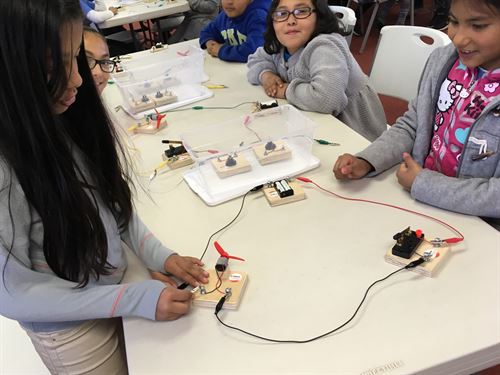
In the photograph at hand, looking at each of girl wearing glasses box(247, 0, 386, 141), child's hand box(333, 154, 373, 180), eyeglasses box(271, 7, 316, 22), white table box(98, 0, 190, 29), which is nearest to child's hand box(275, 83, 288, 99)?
girl wearing glasses box(247, 0, 386, 141)

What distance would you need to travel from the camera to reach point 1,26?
2.05ft

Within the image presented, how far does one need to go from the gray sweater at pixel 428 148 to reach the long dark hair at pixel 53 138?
0.63 metres

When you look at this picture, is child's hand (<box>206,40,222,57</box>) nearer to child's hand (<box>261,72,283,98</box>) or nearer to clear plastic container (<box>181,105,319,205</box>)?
child's hand (<box>261,72,283,98</box>)

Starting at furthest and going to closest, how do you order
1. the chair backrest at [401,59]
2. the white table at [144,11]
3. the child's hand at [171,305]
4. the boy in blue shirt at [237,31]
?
1. the white table at [144,11]
2. the boy in blue shirt at [237,31]
3. the chair backrest at [401,59]
4. the child's hand at [171,305]

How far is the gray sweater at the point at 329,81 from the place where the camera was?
141 cm

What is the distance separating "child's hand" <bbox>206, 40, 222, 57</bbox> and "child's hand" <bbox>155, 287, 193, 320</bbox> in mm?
1532

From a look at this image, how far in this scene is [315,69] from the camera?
1.45m

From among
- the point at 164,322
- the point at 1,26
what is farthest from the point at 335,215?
the point at 1,26

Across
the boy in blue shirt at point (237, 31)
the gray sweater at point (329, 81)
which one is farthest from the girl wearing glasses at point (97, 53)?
the boy in blue shirt at point (237, 31)

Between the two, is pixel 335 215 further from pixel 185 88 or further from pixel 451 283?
pixel 185 88

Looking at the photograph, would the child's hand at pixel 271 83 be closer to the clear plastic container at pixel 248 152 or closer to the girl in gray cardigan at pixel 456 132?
the clear plastic container at pixel 248 152

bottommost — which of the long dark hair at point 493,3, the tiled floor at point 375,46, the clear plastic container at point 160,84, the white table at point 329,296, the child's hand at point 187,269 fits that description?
the tiled floor at point 375,46

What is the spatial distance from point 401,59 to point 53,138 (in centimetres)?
136

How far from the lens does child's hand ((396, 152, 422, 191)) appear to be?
1002 millimetres
